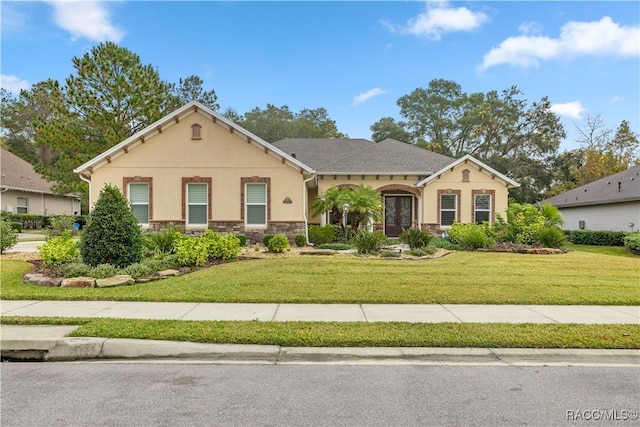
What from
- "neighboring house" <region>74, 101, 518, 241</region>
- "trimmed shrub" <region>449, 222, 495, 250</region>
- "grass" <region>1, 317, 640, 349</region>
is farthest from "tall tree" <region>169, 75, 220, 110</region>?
"grass" <region>1, 317, 640, 349</region>

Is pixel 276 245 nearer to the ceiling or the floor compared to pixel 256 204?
nearer to the floor

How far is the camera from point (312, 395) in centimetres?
358

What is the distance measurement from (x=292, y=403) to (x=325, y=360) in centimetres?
107

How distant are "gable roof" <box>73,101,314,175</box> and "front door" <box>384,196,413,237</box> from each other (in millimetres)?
6341

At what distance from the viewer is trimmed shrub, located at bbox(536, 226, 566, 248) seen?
576 inches

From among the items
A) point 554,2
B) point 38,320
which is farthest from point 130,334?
point 554,2

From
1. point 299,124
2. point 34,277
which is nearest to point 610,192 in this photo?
point 34,277

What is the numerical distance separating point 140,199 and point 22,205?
1782 cm

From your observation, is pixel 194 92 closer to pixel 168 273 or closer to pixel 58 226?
pixel 58 226

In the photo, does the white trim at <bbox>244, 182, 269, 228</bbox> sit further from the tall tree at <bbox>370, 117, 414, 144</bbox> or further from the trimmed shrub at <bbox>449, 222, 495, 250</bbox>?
the tall tree at <bbox>370, 117, 414, 144</bbox>

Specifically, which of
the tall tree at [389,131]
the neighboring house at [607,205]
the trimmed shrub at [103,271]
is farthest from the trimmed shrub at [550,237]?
the tall tree at [389,131]

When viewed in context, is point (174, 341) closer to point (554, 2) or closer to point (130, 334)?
point (130, 334)

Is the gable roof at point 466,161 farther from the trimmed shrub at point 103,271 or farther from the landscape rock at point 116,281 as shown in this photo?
the trimmed shrub at point 103,271

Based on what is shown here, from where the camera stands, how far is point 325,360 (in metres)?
4.46
